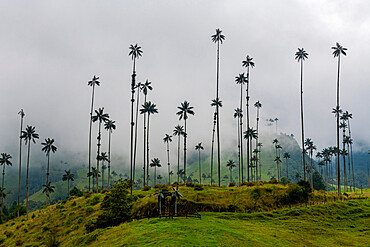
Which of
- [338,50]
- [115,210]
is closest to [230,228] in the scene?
[115,210]

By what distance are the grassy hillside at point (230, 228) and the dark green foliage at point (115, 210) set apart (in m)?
3.35

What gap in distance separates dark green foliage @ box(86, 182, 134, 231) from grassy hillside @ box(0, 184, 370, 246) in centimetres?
335

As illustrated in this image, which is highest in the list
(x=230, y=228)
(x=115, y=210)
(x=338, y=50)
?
(x=338, y=50)

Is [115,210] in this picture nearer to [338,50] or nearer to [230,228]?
[230,228]

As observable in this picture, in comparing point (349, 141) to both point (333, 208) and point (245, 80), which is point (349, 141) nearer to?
point (245, 80)

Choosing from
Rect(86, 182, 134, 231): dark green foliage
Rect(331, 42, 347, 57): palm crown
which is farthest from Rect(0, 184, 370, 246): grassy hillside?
Rect(331, 42, 347, 57): palm crown

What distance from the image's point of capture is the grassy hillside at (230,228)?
2872 centimetres

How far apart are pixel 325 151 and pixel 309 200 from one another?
115195 mm

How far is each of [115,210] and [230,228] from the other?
79.0ft

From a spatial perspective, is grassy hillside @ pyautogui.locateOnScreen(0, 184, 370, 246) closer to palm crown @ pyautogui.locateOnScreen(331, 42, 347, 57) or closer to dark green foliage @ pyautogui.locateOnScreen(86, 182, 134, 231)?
dark green foliage @ pyautogui.locateOnScreen(86, 182, 134, 231)

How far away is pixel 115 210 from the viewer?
1859 inches

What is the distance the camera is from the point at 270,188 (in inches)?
2245

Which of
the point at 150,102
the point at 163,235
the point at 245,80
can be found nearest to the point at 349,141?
the point at 245,80

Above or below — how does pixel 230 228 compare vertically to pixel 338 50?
below
